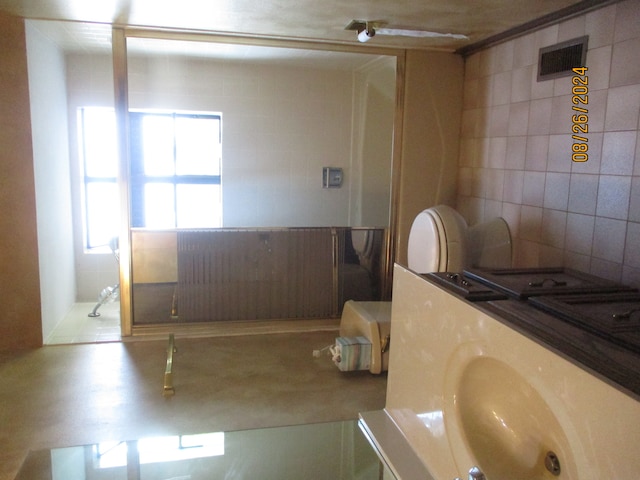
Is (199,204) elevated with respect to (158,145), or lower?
lower

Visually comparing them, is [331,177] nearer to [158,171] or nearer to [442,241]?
[158,171]

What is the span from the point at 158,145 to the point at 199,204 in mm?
510

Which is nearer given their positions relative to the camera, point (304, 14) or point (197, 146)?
point (304, 14)

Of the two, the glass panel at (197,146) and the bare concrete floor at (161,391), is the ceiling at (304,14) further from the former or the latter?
the bare concrete floor at (161,391)

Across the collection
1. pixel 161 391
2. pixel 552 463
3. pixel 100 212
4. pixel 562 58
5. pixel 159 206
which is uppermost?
pixel 562 58

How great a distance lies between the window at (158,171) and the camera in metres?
3.49

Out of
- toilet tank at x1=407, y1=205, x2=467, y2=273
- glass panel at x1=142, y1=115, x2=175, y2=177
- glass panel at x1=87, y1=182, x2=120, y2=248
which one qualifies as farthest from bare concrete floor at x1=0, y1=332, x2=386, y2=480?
glass panel at x1=87, y1=182, x2=120, y2=248

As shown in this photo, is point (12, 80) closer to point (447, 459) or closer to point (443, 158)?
point (443, 158)

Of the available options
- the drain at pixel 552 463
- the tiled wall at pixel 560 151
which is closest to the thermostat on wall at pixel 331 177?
the tiled wall at pixel 560 151

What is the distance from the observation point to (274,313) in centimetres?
359

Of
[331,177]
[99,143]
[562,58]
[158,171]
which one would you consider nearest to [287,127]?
[331,177]

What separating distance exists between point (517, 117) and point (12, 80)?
2850mm

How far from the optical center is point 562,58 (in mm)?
2527
